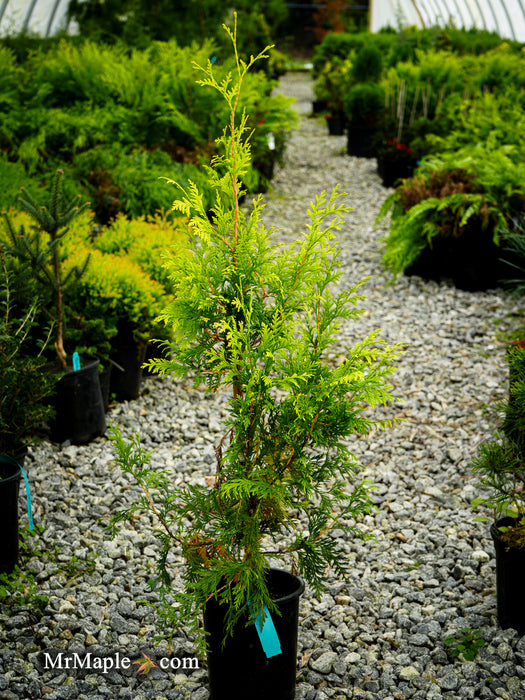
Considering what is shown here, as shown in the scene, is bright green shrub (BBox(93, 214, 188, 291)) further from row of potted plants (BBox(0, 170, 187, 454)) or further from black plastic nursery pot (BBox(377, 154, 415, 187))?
black plastic nursery pot (BBox(377, 154, 415, 187))

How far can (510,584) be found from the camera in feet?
8.44

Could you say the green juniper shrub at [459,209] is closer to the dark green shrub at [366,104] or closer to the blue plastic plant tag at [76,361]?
the blue plastic plant tag at [76,361]

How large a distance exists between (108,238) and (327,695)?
3.51m

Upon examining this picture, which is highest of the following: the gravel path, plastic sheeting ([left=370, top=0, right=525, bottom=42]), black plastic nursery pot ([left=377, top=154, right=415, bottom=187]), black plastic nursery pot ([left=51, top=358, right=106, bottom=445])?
plastic sheeting ([left=370, top=0, right=525, bottom=42])

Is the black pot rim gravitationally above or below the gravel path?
above

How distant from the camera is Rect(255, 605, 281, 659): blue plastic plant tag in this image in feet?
6.71

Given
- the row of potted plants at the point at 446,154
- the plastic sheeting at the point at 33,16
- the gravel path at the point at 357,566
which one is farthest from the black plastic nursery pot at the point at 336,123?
the gravel path at the point at 357,566

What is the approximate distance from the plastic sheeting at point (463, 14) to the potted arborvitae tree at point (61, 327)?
13.1m

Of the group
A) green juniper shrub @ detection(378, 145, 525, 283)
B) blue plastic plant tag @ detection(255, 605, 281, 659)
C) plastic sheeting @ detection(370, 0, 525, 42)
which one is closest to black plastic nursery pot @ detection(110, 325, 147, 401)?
blue plastic plant tag @ detection(255, 605, 281, 659)

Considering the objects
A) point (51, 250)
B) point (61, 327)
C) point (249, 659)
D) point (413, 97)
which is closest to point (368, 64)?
point (413, 97)

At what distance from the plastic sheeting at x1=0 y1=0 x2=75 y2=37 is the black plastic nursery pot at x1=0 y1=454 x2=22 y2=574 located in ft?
34.1

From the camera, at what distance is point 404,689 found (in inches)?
94.5

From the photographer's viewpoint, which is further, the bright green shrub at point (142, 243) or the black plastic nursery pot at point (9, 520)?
the bright green shrub at point (142, 243)

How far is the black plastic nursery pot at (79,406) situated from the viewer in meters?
3.77
